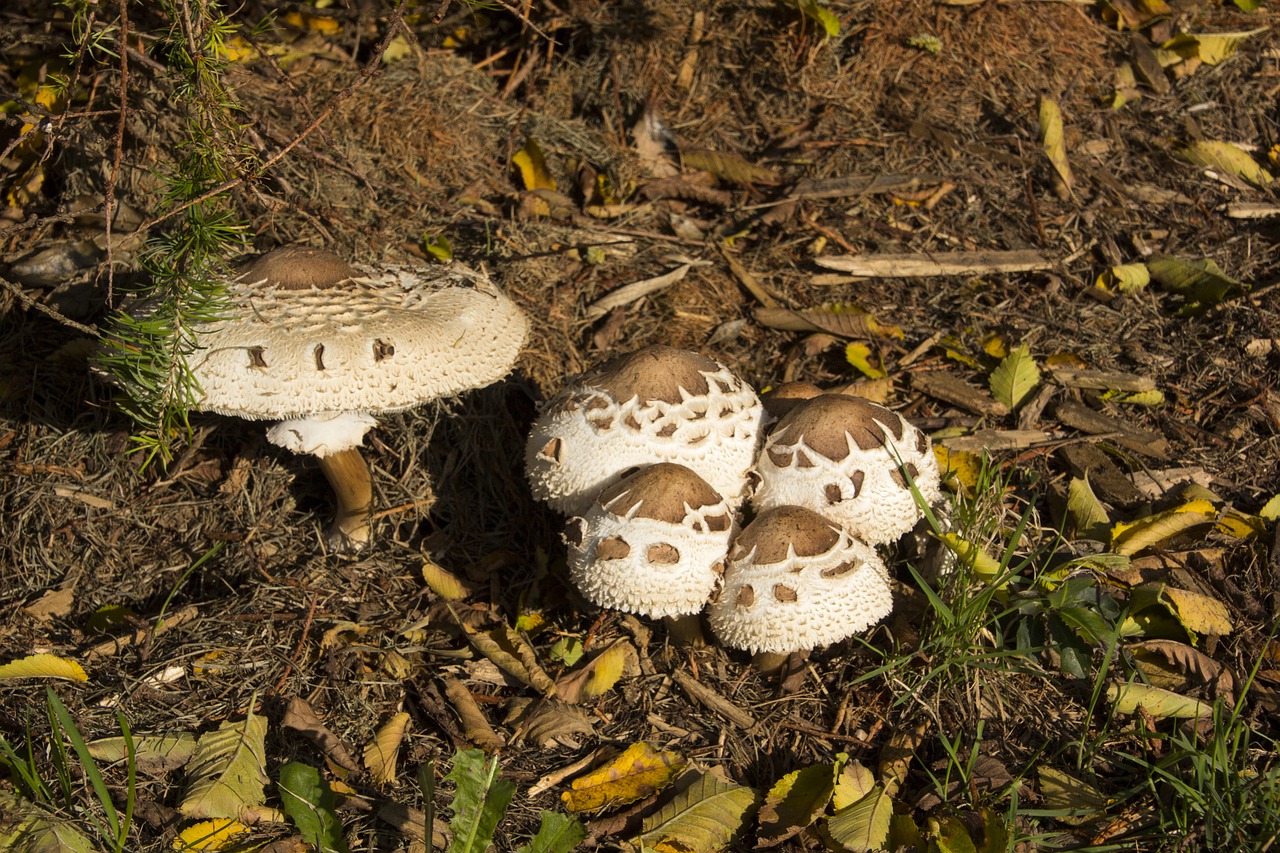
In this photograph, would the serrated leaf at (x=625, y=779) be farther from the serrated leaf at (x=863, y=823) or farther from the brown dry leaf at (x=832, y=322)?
the brown dry leaf at (x=832, y=322)

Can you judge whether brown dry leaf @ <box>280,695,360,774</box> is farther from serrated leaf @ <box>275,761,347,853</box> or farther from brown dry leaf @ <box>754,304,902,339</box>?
brown dry leaf @ <box>754,304,902,339</box>

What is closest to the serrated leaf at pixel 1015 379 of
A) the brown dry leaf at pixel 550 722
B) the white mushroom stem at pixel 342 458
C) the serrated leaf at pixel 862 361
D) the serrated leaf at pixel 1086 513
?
the serrated leaf at pixel 862 361

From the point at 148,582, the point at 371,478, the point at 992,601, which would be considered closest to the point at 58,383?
the point at 148,582

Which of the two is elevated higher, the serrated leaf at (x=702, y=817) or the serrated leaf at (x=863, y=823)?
the serrated leaf at (x=863, y=823)

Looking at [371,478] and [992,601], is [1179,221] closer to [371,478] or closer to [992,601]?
[992,601]

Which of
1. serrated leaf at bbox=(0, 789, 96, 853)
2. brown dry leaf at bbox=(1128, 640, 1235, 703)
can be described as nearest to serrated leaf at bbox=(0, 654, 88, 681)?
serrated leaf at bbox=(0, 789, 96, 853)
